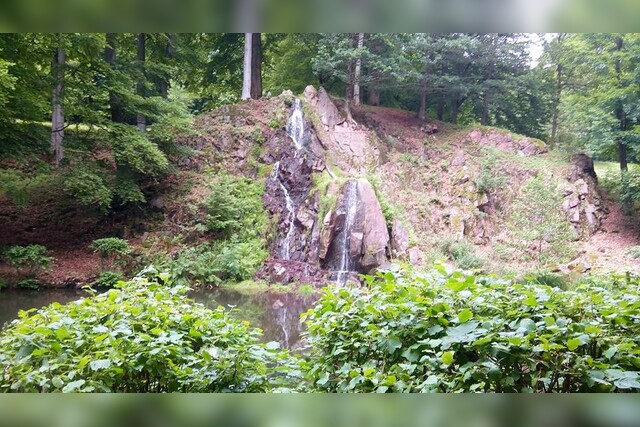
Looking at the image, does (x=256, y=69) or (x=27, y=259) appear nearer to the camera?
(x=27, y=259)

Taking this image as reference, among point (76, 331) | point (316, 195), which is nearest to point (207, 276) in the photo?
point (316, 195)

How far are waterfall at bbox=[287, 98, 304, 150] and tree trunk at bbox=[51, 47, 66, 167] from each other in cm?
344

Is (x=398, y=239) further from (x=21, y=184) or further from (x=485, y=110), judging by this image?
(x=21, y=184)

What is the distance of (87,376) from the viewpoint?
1.29m

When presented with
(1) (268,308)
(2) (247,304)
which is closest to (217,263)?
(2) (247,304)

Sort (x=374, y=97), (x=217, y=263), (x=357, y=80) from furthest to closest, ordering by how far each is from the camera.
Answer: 1. (x=374, y=97)
2. (x=357, y=80)
3. (x=217, y=263)

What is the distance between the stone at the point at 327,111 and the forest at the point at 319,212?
0.06 m

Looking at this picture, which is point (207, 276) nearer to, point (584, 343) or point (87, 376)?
point (87, 376)

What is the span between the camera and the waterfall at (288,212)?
225 inches

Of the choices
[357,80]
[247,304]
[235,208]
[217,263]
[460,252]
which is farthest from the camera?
[357,80]

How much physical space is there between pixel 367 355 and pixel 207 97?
655 centimetres

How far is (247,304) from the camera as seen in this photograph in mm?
4238

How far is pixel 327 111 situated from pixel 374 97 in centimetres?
100


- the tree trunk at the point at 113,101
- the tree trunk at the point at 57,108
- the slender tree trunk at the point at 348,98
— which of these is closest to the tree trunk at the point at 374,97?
the slender tree trunk at the point at 348,98
